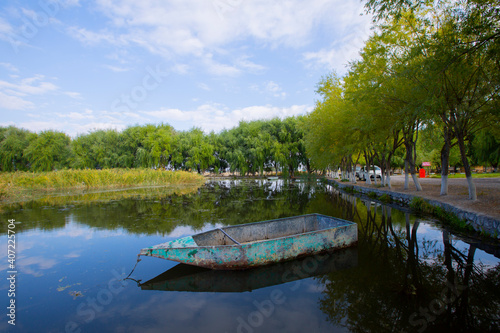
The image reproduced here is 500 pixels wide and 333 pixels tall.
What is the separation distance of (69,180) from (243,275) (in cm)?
2462

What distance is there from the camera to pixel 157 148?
1763 inches

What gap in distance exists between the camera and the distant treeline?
150 ft

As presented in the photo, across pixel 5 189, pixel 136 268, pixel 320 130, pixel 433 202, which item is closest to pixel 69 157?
pixel 5 189

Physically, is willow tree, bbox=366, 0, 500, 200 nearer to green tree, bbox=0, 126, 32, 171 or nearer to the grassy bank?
the grassy bank

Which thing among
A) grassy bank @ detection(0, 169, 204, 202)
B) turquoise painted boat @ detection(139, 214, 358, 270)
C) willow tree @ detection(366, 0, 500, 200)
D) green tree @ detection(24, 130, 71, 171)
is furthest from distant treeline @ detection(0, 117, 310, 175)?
turquoise painted boat @ detection(139, 214, 358, 270)

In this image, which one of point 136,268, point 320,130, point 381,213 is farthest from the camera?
point 320,130

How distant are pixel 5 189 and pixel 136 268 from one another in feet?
60.0

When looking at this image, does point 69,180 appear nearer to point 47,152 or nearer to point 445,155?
point 445,155

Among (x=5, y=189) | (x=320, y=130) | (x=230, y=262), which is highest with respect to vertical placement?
(x=320, y=130)

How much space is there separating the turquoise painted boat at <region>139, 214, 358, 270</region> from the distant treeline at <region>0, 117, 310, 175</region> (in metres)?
36.7

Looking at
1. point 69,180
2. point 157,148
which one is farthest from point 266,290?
point 157,148

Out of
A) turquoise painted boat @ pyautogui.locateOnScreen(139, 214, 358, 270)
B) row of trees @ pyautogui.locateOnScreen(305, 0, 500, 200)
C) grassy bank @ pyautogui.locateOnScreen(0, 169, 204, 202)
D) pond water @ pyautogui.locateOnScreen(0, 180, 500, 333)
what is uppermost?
row of trees @ pyautogui.locateOnScreen(305, 0, 500, 200)

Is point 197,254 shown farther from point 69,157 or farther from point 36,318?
point 69,157

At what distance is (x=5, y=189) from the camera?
1762 cm
